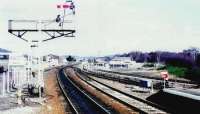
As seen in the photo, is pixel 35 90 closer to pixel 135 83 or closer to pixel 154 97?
pixel 154 97

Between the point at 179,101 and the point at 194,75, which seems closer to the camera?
the point at 179,101

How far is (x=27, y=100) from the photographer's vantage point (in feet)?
102

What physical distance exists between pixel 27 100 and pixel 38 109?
5246 mm

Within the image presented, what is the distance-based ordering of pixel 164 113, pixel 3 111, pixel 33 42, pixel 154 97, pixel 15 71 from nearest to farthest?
pixel 164 113 → pixel 3 111 → pixel 154 97 → pixel 33 42 → pixel 15 71

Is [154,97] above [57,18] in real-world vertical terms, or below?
below

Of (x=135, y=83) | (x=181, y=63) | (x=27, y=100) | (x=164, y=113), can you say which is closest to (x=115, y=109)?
(x=164, y=113)

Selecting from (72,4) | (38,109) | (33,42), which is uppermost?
(72,4)

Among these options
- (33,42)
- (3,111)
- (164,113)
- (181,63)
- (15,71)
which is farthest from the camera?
(181,63)

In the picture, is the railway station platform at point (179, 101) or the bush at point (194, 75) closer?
the railway station platform at point (179, 101)

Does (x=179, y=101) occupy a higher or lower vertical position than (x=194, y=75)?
higher

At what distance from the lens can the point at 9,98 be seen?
31859 mm

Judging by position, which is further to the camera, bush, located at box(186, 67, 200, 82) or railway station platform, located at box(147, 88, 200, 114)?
bush, located at box(186, 67, 200, 82)

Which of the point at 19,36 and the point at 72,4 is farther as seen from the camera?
the point at 19,36

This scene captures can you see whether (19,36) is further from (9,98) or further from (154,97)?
(154,97)
